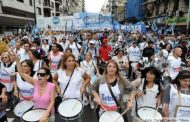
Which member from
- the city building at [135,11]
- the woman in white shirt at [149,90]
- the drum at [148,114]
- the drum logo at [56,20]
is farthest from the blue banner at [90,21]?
the city building at [135,11]

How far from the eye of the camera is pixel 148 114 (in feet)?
13.3

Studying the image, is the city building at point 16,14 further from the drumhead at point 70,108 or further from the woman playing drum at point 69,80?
the drumhead at point 70,108

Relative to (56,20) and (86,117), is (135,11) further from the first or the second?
(86,117)

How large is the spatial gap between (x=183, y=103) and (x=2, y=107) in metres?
2.59

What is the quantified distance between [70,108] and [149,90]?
1325mm

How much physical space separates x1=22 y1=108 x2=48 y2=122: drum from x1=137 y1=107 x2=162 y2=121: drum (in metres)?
1.38

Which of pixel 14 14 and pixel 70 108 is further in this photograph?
pixel 14 14

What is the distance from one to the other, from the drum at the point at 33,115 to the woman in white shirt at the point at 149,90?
1.47 m

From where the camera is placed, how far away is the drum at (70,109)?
409cm

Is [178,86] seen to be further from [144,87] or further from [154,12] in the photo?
[154,12]

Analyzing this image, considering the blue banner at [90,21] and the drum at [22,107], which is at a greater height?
the blue banner at [90,21]

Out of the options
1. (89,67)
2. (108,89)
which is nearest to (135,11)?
(89,67)

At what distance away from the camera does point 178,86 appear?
403 cm

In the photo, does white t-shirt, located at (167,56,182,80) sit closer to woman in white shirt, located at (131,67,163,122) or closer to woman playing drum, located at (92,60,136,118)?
woman in white shirt, located at (131,67,163,122)
